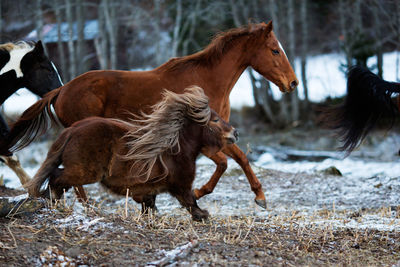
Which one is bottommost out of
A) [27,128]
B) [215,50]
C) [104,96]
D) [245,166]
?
[245,166]

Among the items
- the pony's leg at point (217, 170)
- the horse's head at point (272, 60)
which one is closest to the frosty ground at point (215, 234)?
the pony's leg at point (217, 170)

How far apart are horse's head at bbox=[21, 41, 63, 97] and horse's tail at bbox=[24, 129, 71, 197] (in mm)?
3172

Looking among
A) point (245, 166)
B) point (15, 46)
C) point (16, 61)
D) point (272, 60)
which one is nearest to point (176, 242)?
point (245, 166)

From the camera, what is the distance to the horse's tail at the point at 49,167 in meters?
4.53

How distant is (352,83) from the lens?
7680 mm

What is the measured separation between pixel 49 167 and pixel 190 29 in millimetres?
16220

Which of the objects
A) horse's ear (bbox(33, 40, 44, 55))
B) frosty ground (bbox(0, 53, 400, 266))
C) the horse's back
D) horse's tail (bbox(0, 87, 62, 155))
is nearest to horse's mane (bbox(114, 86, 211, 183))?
frosty ground (bbox(0, 53, 400, 266))

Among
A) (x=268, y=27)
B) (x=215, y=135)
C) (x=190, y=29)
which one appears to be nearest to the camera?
(x=215, y=135)

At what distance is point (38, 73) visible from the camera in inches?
297

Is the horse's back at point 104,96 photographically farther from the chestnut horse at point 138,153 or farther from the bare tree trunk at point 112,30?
the bare tree trunk at point 112,30

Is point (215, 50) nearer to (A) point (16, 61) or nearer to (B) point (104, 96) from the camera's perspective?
(B) point (104, 96)

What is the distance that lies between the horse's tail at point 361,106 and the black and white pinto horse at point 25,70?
14.7ft

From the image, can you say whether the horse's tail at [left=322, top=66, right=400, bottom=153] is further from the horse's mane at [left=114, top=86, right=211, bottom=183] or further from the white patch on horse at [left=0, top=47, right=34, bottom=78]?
the white patch on horse at [left=0, top=47, right=34, bottom=78]

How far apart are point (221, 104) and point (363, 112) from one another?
2.61m
